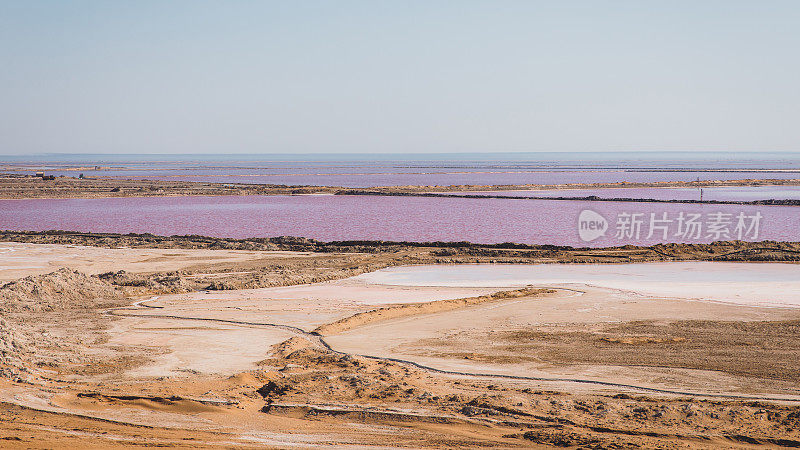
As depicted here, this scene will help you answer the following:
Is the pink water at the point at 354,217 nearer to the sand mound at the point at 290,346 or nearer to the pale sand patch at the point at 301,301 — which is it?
the pale sand patch at the point at 301,301

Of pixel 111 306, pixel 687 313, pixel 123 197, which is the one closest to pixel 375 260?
pixel 111 306

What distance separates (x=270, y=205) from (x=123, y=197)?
562 inches

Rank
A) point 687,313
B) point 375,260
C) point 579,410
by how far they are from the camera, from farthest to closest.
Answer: point 375,260, point 687,313, point 579,410

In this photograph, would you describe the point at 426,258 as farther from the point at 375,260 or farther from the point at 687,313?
the point at 687,313

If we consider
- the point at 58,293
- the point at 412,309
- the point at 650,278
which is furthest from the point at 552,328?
the point at 58,293

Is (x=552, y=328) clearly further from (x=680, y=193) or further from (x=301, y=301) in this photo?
(x=680, y=193)

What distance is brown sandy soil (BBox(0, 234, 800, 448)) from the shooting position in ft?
24.4

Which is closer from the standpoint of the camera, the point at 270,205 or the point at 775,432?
the point at 775,432

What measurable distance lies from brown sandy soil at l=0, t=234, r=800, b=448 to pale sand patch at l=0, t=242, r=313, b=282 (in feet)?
14.6

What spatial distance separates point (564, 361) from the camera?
1054 centimetres

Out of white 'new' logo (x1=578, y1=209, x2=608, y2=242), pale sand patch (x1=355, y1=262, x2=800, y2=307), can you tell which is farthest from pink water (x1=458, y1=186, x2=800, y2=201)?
pale sand patch (x1=355, y1=262, x2=800, y2=307)

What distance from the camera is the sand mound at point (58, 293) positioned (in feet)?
49.2

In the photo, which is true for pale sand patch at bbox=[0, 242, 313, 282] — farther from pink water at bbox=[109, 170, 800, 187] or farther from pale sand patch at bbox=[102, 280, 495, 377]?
pink water at bbox=[109, 170, 800, 187]

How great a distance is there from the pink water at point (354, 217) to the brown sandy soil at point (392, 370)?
1468 cm
